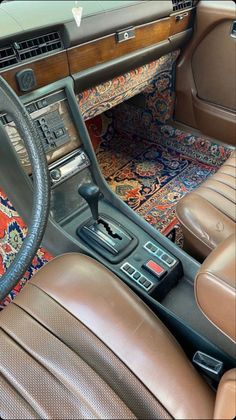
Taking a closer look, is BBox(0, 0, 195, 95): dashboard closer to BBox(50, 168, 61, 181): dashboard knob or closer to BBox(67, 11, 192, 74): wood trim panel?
BBox(67, 11, 192, 74): wood trim panel

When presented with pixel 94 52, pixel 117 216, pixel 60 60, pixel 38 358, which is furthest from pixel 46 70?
pixel 38 358

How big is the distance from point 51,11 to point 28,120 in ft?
1.94

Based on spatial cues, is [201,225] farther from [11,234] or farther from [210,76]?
[210,76]

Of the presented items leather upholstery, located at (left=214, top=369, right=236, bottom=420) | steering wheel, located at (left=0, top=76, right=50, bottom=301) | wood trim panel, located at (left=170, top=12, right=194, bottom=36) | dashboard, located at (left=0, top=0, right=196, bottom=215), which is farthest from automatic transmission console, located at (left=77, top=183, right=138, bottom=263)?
wood trim panel, located at (left=170, top=12, right=194, bottom=36)

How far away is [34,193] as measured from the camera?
74 centimetres

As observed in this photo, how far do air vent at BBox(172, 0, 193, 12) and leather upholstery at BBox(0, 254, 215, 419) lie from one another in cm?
115

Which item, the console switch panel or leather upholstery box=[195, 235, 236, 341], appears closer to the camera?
leather upholstery box=[195, 235, 236, 341]

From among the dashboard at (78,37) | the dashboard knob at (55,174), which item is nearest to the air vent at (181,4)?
the dashboard at (78,37)

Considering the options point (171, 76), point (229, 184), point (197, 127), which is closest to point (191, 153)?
point (197, 127)

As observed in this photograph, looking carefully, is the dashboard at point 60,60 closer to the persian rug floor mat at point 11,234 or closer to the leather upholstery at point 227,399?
the persian rug floor mat at point 11,234

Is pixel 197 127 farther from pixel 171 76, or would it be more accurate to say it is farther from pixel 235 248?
pixel 235 248

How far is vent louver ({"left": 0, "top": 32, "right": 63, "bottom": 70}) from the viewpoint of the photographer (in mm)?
1076

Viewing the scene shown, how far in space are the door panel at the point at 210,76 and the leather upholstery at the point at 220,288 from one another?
4.09 ft

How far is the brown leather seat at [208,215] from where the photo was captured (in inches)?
A: 41.7
